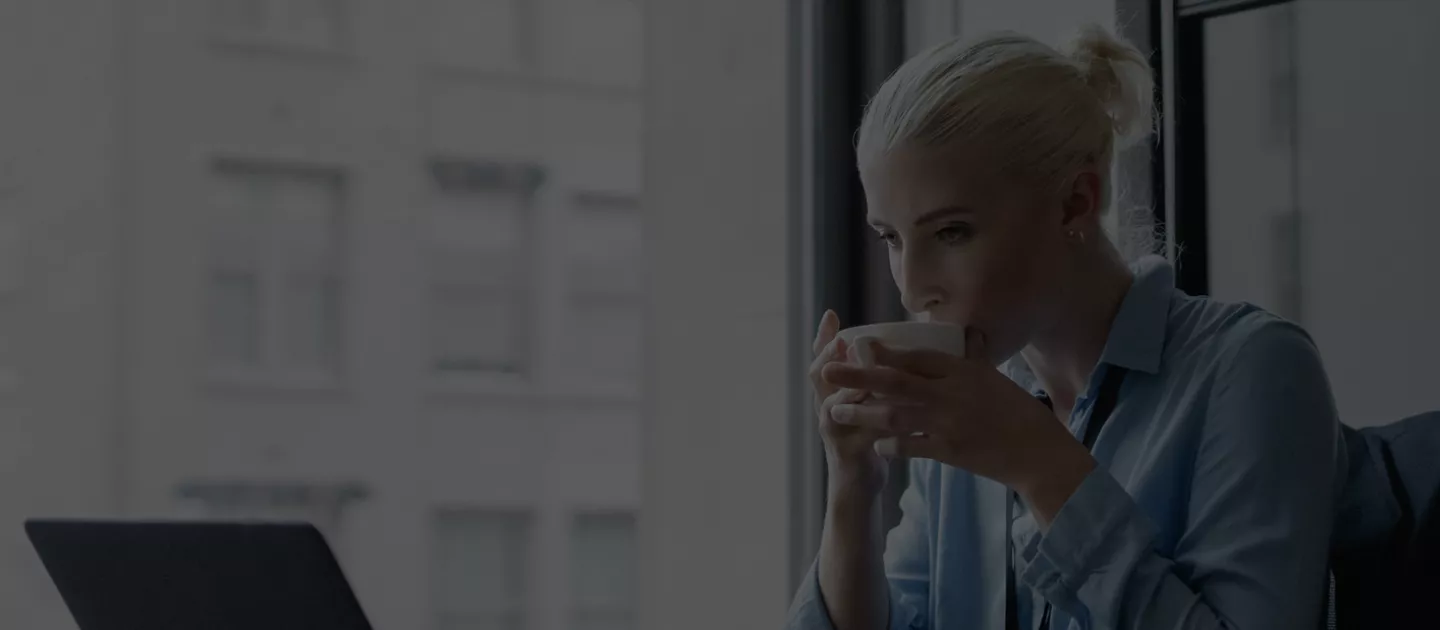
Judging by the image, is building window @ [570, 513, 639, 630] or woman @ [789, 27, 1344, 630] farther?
building window @ [570, 513, 639, 630]

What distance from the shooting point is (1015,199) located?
98cm

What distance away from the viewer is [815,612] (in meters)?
1.11

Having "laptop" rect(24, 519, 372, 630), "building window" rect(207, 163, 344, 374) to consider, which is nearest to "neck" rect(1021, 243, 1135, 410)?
"laptop" rect(24, 519, 372, 630)

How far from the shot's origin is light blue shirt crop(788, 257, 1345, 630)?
0.87m

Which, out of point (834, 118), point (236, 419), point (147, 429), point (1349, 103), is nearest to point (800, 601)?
→ point (1349, 103)

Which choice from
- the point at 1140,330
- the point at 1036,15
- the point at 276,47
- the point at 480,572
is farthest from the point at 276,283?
the point at 1140,330

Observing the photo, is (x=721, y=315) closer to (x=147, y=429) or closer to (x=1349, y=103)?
(x=1349, y=103)

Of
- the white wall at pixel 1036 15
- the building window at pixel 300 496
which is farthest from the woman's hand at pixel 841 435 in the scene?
the building window at pixel 300 496

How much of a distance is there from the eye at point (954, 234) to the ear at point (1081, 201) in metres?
0.08

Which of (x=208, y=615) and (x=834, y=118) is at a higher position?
(x=834, y=118)

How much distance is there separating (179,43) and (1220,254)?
3113mm

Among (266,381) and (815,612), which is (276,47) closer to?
(266,381)

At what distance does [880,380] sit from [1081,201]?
23 centimetres

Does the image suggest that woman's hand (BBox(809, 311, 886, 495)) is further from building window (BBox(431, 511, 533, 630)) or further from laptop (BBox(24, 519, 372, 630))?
building window (BBox(431, 511, 533, 630))
